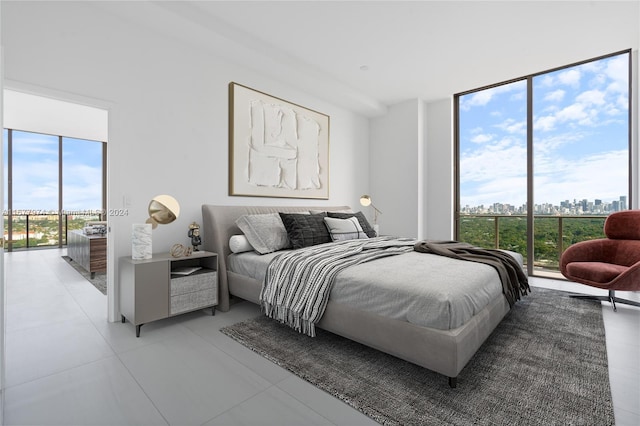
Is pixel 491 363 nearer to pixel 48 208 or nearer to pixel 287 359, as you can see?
pixel 287 359

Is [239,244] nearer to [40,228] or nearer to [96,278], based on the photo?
[96,278]

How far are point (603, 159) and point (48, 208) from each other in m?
10.3

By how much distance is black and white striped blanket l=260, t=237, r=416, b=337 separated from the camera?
7.02 ft

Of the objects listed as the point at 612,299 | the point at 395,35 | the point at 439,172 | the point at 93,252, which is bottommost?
the point at 612,299

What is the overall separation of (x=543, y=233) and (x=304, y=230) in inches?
145

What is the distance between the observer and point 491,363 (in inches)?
76.9

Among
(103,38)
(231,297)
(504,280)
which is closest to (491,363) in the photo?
(504,280)

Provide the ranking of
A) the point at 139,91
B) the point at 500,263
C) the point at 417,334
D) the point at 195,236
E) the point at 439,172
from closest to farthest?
the point at 417,334 → the point at 500,263 → the point at 139,91 → the point at 195,236 → the point at 439,172

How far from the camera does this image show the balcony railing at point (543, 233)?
4.14 m

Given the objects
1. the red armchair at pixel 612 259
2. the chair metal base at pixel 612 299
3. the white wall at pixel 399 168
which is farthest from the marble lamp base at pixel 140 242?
the chair metal base at pixel 612 299

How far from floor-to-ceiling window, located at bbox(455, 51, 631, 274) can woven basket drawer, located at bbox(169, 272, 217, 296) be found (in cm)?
415

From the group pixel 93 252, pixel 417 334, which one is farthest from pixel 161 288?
pixel 93 252

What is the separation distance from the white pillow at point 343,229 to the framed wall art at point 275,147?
38.2 inches

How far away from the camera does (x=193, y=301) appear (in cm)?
270
